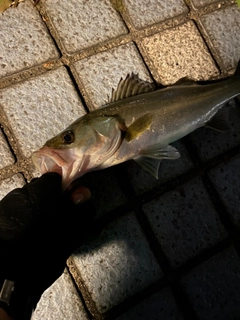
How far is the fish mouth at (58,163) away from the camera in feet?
7.43

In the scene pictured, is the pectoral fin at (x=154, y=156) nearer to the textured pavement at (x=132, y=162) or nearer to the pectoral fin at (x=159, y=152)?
the pectoral fin at (x=159, y=152)

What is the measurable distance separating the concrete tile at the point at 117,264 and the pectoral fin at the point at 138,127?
2.06 ft

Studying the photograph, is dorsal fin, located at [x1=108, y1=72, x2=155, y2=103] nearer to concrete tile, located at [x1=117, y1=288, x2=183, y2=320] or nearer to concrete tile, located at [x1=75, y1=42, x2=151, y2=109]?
concrete tile, located at [x1=75, y1=42, x2=151, y2=109]

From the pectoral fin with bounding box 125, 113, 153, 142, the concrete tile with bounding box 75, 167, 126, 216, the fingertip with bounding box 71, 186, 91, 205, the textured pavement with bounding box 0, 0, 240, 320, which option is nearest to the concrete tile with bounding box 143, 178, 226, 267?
the textured pavement with bounding box 0, 0, 240, 320

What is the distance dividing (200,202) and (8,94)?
158cm

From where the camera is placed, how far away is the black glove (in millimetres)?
2073

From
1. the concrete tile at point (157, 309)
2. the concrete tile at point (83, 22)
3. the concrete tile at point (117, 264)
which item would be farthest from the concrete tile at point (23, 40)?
the concrete tile at point (157, 309)

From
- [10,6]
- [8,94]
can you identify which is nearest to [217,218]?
[8,94]

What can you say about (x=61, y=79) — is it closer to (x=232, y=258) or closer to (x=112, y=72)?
(x=112, y=72)

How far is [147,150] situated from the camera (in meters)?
2.47

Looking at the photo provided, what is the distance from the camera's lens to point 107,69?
2.90 m

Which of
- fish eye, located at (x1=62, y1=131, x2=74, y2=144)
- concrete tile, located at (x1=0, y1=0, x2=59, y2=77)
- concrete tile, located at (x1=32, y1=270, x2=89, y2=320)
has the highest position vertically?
concrete tile, located at (x1=0, y1=0, x2=59, y2=77)

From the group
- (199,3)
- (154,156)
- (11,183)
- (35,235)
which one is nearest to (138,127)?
(154,156)

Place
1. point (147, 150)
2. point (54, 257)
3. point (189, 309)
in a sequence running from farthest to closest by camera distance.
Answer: point (189, 309), point (147, 150), point (54, 257)
